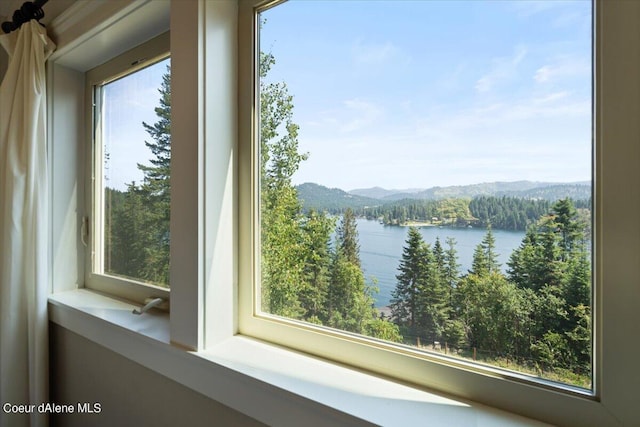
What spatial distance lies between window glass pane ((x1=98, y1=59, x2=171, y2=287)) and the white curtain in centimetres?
21

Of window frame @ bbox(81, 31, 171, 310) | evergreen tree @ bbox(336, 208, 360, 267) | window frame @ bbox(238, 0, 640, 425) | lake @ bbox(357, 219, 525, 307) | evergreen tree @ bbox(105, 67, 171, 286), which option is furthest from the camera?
window frame @ bbox(81, 31, 171, 310)

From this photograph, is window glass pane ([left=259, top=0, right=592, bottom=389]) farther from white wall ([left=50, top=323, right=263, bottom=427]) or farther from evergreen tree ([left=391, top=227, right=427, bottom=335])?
white wall ([left=50, top=323, right=263, bottom=427])

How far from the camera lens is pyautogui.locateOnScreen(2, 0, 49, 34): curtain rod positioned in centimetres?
122

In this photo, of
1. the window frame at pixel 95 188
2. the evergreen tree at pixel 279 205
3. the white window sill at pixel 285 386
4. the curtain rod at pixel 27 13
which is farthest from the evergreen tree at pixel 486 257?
the curtain rod at pixel 27 13

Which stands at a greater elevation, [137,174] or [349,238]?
[137,174]

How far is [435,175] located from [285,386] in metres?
0.52

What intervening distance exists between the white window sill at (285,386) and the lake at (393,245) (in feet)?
0.60

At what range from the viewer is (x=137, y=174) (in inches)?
49.7

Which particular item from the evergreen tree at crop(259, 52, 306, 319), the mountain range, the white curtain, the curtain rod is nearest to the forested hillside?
the mountain range

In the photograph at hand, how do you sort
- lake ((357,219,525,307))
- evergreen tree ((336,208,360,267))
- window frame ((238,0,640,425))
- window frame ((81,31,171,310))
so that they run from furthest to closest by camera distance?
window frame ((81,31,171,310)) → evergreen tree ((336,208,360,267)) → lake ((357,219,525,307)) → window frame ((238,0,640,425))

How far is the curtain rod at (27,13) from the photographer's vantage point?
1.22 m

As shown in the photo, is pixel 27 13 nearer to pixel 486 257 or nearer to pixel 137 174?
pixel 137 174

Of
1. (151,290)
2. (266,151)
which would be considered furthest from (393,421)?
(151,290)

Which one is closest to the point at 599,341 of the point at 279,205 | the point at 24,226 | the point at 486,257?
the point at 486,257
